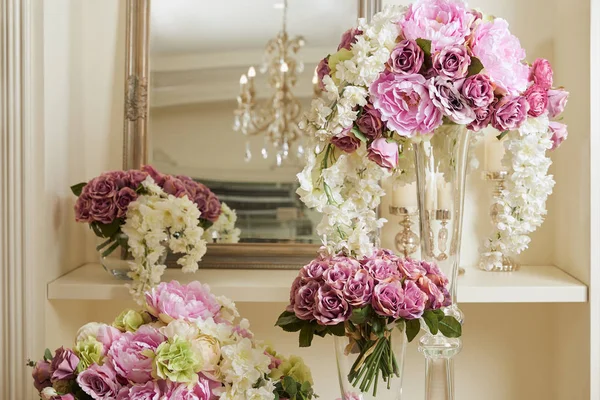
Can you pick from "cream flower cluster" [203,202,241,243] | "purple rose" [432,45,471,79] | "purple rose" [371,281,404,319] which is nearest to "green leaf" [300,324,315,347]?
"purple rose" [371,281,404,319]

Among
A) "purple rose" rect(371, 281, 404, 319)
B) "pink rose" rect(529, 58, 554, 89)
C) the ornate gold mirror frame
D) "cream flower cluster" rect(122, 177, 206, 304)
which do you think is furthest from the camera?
the ornate gold mirror frame

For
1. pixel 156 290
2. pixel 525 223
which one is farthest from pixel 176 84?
pixel 525 223

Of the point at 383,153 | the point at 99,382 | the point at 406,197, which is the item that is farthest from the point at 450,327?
the point at 406,197

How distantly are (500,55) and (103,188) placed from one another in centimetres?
101

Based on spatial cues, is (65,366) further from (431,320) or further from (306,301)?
(431,320)

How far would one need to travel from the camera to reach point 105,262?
1752mm

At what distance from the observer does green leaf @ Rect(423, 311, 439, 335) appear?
1.04 m

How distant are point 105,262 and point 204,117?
1.60ft

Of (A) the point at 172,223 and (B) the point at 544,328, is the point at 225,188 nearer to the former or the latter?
(A) the point at 172,223

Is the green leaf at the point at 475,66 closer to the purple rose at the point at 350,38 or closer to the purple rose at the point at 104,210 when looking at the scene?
the purple rose at the point at 350,38

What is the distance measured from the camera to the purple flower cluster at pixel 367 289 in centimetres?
100

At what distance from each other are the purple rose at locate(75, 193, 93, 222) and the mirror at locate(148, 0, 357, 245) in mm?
292

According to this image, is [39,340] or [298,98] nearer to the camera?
[39,340]

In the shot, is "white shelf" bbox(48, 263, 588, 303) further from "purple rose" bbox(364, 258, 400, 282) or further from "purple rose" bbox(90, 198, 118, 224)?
"purple rose" bbox(364, 258, 400, 282)
